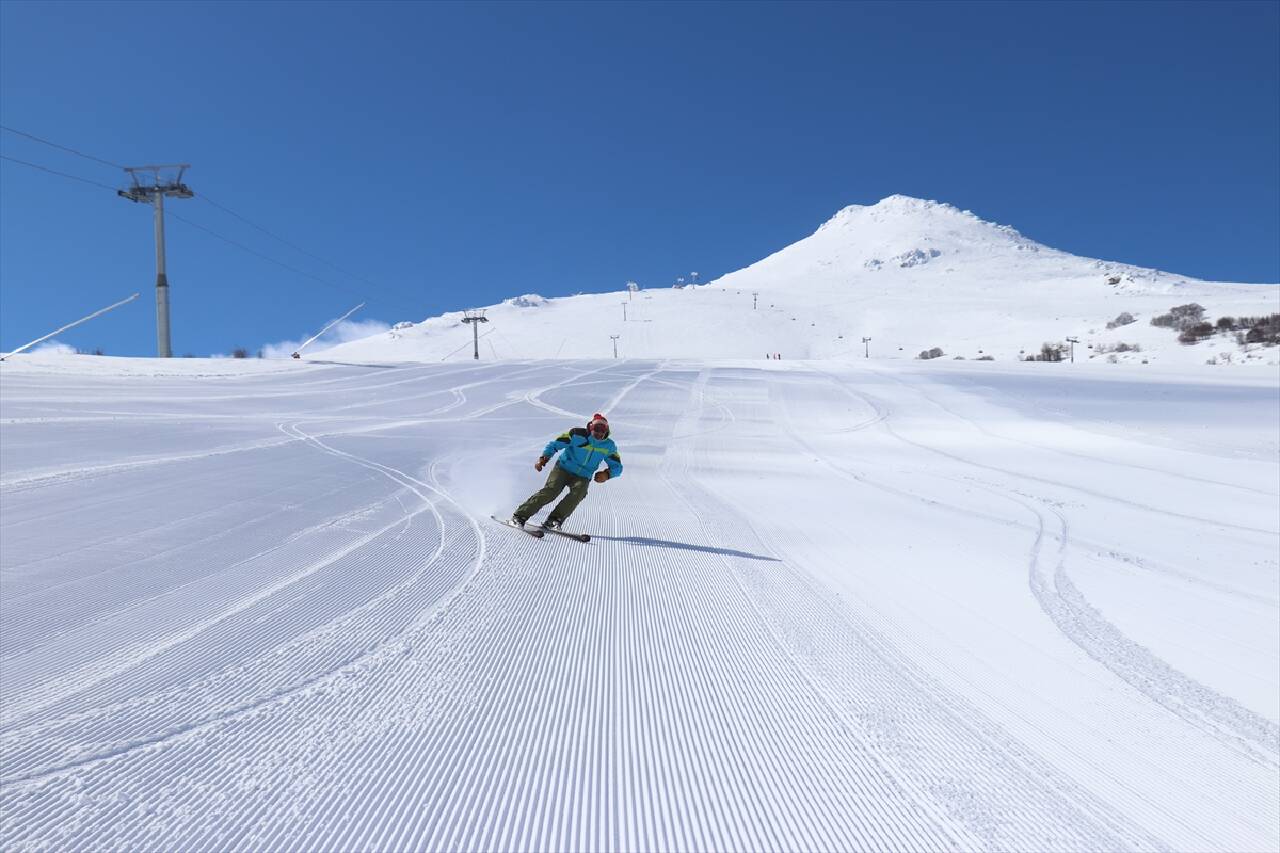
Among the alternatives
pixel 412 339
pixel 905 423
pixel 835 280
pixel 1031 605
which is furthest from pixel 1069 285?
pixel 1031 605

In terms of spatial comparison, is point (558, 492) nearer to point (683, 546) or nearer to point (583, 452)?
point (583, 452)

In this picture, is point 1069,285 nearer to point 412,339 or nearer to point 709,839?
point 412,339

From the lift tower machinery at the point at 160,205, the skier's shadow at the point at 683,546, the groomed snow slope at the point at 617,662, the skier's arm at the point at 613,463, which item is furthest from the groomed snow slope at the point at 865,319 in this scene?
the skier's arm at the point at 613,463

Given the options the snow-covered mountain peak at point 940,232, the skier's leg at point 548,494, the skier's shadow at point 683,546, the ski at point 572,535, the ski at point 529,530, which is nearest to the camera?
the skier's shadow at point 683,546

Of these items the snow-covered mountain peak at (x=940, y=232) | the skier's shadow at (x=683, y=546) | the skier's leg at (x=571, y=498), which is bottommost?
the skier's shadow at (x=683, y=546)

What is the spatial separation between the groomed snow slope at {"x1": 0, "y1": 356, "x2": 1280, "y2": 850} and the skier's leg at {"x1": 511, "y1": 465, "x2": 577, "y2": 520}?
15.7 inches

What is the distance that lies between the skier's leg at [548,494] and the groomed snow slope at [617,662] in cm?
40

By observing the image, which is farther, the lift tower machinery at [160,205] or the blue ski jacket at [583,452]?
the lift tower machinery at [160,205]

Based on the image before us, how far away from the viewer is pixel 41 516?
20.0 ft

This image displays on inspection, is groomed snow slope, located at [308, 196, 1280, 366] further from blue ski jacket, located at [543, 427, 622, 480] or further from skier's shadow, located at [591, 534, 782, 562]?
blue ski jacket, located at [543, 427, 622, 480]

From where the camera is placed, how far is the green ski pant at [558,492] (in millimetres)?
6730

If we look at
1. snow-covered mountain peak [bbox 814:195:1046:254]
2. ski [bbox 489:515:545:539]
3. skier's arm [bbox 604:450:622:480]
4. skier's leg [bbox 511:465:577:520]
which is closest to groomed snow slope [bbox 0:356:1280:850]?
ski [bbox 489:515:545:539]

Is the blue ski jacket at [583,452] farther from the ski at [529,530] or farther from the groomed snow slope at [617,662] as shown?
the groomed snow slope at [617,662]

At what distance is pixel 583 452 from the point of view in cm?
676
